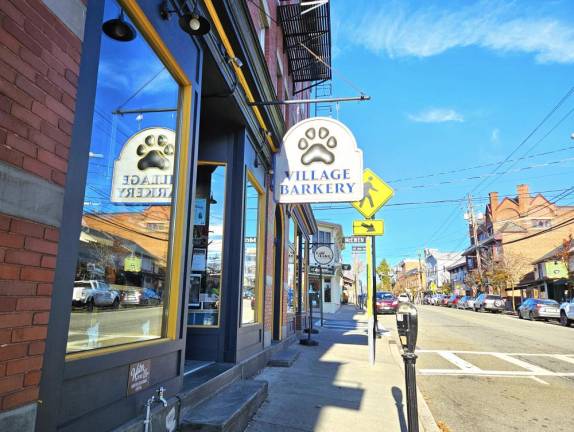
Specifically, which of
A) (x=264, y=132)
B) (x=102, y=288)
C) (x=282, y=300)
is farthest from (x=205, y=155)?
(x=282, y=300)

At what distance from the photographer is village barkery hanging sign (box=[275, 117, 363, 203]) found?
20.9ft

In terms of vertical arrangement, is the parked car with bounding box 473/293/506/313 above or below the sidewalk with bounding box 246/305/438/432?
above

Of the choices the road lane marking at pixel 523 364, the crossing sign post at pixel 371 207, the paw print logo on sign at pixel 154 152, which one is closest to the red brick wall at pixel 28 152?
the paw print logo on sign at pixel 154 152

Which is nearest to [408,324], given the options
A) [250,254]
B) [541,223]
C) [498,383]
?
[250,254]

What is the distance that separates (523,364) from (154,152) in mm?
9262

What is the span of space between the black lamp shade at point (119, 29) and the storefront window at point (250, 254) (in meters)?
3.65

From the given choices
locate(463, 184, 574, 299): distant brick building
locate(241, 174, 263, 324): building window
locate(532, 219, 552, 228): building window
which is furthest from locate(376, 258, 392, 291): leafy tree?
locate(241, 174, 263, 324): building window

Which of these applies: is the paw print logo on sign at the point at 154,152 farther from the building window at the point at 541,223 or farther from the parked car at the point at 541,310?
the building window at the point at 541,223

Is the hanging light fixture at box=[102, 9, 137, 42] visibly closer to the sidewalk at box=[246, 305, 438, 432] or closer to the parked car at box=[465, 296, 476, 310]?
the sidewalk at box=[246, 305, 438, 432]

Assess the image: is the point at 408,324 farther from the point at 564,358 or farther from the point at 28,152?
the point at 564,358

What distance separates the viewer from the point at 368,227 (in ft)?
30.6

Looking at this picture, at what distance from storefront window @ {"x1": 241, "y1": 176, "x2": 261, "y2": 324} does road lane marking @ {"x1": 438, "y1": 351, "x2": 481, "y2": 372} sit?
4.74 metres

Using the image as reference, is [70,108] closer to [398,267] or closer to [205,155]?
[205,155]

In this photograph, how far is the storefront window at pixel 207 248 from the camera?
6.34 meters
